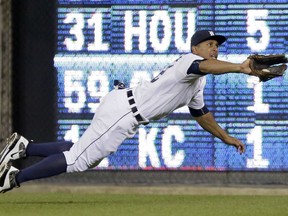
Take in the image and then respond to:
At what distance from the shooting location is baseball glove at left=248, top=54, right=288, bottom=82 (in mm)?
9070

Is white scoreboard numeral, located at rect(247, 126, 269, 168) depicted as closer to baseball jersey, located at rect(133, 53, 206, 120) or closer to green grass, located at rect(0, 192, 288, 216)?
green grass, located at rect(0, 192, 288, 216)

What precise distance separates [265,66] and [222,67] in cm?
32

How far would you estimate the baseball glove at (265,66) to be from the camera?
907 centimetres

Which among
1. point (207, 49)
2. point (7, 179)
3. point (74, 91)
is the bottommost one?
point (7, 179)

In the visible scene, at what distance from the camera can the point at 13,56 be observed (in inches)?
517

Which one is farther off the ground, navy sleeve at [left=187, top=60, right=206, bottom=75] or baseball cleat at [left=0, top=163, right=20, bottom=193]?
navy sleeve at [left=187, top=60, right=206, bottom=75]

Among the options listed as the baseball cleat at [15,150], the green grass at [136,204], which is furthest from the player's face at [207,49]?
the baseball cleat at [15,150]

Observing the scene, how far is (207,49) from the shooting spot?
10023 mm

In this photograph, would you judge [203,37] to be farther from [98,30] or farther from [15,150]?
[98,30]

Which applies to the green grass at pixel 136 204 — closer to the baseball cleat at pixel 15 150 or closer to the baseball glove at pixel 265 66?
the baseball cleat at pixel 15 150

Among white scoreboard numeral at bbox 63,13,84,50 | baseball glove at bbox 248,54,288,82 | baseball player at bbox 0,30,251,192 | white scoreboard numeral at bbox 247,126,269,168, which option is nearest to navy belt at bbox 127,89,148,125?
baseball player at bbox 0,30,251,192

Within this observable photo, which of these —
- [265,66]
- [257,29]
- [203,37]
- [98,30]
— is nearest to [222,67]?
[265,66]

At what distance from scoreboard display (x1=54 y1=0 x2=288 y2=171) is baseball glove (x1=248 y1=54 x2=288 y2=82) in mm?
3029

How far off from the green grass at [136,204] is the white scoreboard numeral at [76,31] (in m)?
1.54
